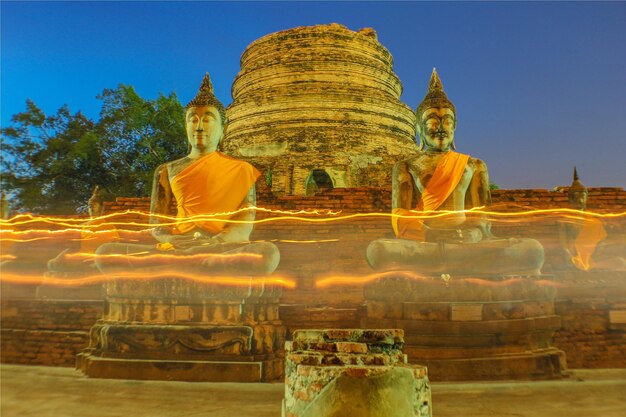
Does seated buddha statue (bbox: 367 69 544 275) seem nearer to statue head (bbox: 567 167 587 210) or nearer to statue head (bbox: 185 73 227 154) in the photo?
statue head (bbox: 185 73 227 154)

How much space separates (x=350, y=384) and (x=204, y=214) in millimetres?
3263

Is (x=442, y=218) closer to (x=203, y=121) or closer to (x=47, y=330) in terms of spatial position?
(x=203, y=121)

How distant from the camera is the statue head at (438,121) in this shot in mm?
5055

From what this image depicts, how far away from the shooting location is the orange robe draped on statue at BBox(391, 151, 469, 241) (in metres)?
4.70

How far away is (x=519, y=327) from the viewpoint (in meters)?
3.83

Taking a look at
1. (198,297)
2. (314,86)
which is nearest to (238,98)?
(314,86)

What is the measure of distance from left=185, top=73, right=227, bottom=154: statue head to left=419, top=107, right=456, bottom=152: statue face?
238 centimetres

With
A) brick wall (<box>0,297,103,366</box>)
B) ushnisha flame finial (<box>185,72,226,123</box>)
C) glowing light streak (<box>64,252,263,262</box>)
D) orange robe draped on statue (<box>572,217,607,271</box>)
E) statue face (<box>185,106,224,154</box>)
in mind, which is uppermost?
ushnisha flame finial (<box>185,72,226,123</box>)

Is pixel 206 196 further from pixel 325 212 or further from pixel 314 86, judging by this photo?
pixel 314 86

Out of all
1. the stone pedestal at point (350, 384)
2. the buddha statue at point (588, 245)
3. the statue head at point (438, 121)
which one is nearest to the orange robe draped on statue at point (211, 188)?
the statue head at point (438, 121)

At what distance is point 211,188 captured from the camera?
4695 millimetres

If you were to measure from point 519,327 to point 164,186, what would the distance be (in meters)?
3.80

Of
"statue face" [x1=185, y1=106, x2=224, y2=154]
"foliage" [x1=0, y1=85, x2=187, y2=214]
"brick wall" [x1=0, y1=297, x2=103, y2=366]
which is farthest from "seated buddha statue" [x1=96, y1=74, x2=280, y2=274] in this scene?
"foliage" [x1=0, y1=85, x2=187, y2=214]

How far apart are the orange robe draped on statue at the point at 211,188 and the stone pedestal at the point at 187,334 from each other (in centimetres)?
86
